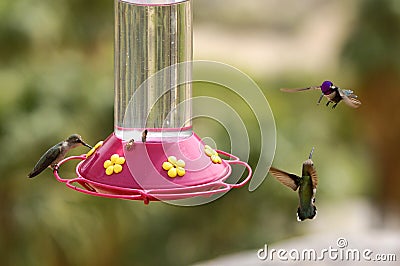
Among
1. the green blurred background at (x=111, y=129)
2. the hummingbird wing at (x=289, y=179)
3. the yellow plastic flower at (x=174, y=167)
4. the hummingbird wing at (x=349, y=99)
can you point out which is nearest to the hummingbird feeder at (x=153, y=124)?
the yellow plastic flower at (x=174, y=167)

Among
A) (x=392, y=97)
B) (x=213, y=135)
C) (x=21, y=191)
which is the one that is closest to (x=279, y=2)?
(x=392, y=97)

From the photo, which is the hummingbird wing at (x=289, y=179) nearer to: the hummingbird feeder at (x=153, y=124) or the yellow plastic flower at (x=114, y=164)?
the hummingbird feeder at (x=153, y=124)

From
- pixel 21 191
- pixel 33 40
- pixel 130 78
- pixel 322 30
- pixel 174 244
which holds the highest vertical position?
pixel 322 30

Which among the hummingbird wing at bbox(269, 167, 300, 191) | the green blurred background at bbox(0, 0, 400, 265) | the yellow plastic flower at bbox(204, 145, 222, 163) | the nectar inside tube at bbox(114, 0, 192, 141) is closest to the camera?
the hummingbird wing at bbox(269, 167, 300, 191)

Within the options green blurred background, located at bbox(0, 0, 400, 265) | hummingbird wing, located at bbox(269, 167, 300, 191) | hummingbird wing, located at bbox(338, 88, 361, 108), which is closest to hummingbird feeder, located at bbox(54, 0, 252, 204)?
hummingbird wing, located at bbox(269, 167, 300, 191)

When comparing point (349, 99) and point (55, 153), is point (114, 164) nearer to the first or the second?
point (55, 153)

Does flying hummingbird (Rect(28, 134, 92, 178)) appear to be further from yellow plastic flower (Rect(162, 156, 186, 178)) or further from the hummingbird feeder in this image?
yellow plastic flower (Rect(162, 156, 186, 178))

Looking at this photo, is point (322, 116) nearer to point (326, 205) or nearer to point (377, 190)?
point (326, 205)
